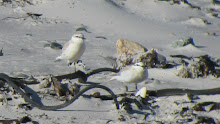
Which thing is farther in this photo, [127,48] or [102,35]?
[102,35]

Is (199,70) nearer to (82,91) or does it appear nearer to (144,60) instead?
(144,60)

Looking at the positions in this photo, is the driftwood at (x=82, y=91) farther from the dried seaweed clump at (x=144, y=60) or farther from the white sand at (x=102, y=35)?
the dried seaweed clump at (x=144, y=60)

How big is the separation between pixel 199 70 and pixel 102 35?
2282 millimetres

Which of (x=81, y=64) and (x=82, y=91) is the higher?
(x=81, y=64)

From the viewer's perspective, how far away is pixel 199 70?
5824mm

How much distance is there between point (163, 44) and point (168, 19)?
165 centimetres

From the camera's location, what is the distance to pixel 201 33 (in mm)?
8555

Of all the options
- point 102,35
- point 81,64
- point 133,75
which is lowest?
point 133,75

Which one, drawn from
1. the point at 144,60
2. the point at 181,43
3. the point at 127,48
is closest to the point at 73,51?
the point at 127,48

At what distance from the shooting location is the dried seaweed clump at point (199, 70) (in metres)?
5.77

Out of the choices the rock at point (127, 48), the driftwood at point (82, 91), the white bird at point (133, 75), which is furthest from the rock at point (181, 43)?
the white bird at point (133, 75)

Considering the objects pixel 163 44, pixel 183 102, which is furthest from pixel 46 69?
pixel 163 44

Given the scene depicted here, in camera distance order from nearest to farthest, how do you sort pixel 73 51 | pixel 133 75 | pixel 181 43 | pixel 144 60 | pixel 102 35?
pixel 133 75
pixel 73 51
pixel 144 60
pixel 181 43
pixel 102 35

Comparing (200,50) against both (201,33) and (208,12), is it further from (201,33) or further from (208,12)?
(208,12)
